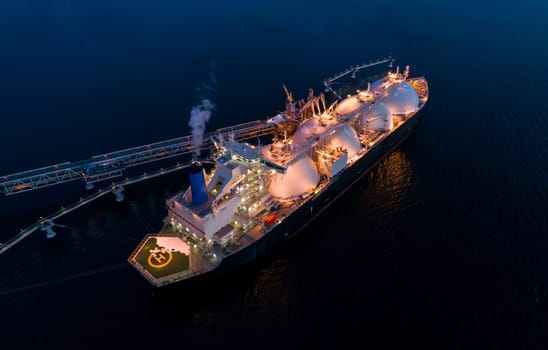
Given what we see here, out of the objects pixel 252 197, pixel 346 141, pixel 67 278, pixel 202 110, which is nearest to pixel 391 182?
pixel 346 141

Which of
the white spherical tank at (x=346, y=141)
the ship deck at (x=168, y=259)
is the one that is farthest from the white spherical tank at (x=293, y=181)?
the ship deck at (x=168, y=259)

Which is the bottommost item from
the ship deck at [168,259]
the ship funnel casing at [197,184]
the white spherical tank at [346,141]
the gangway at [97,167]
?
the ship deck at [168,259]

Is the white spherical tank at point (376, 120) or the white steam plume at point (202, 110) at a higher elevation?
the white steam plume at point (202, 110)

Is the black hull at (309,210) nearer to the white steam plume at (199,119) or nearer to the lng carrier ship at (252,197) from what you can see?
the lng carrier ship at (252,197)

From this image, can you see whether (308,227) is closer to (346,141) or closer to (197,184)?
(346,141)

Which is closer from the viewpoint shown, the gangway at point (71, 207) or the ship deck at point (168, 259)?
the ship deck at point (168, 259)

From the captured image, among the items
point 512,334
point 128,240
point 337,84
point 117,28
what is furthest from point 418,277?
point 117,28

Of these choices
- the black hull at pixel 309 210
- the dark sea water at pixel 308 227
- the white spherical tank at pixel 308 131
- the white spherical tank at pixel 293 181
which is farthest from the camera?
the white spherical tank at pixel 308 131

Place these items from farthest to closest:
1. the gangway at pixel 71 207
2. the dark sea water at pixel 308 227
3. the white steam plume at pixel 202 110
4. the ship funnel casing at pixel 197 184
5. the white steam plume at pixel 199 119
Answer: the white steam plume at pixel 202 110
the white steam plume at pixel 199 119
the gangway at pixel 71 207
the ship funnel casing at pixel 197 184
the dark sea water at pixel 308 227

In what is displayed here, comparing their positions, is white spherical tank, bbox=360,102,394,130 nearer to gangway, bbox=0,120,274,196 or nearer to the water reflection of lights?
the water reflection of lights
